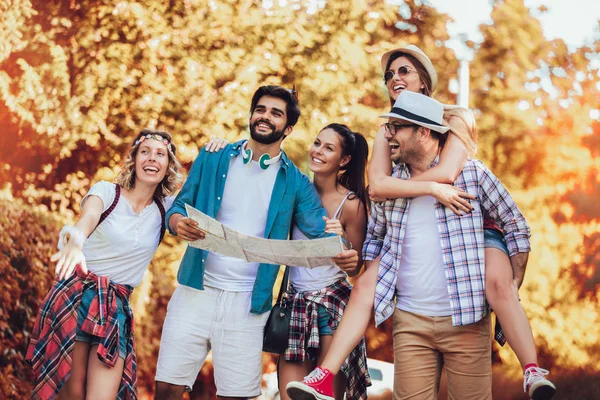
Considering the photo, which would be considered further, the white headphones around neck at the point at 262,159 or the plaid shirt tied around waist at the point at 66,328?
the white headphones around neck at the point at 262,159

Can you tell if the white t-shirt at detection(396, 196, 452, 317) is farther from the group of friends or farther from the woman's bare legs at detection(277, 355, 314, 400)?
the woman's bare legs at detection(277, 355, 314, 400)

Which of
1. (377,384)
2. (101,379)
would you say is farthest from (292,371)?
(377,384)

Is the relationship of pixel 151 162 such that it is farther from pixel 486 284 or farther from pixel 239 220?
pixel 486 284

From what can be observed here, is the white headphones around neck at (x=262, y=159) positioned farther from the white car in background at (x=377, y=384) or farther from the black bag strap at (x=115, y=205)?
the white car in background at (x=377, y=384)

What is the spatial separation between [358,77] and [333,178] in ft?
14.0

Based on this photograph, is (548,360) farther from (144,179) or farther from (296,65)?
(144,179)

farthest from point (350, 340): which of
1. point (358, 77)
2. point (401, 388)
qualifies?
point (358, 77)

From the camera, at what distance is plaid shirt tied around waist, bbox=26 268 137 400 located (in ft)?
10.9

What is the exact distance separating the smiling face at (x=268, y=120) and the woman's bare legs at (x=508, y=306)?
3.98 ft

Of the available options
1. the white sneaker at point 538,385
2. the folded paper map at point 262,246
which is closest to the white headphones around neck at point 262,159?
the folded paper map at point 262,246

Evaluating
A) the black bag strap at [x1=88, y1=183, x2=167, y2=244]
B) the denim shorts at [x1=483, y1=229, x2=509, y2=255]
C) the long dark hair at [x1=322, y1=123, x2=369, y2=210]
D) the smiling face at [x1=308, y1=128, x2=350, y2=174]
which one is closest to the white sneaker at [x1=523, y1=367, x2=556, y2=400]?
the denim shorts at [x1=483, y1=229, x2=509, y2=255]

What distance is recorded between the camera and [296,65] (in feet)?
26.1

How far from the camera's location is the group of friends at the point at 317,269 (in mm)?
3100

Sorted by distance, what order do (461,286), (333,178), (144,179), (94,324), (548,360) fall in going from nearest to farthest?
1. (461,286)
2. (94,324)
3. (144,179)
4. (333,178)
5. (548,360)
